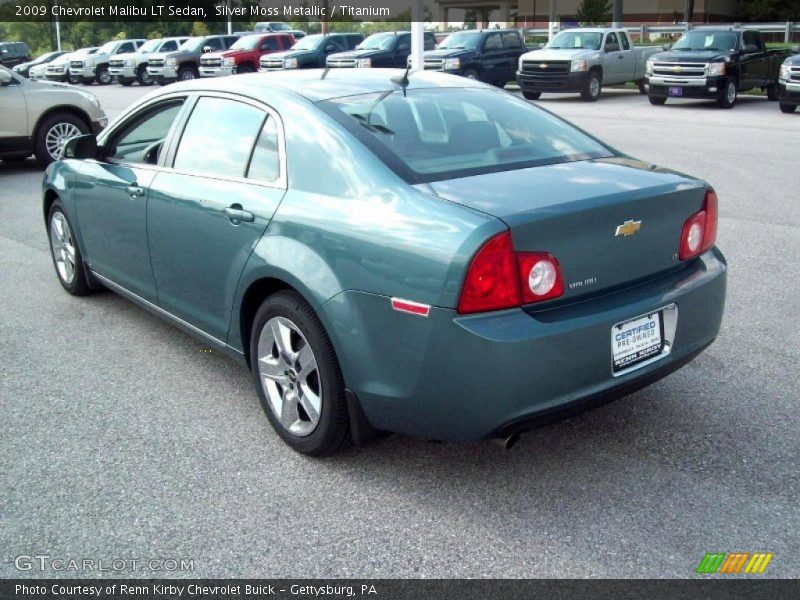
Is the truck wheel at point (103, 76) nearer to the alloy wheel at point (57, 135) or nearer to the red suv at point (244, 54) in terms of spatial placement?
the red suv at point (244, 54)

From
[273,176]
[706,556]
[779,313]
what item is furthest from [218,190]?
[779,313]

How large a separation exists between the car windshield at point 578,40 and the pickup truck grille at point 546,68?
132 cm

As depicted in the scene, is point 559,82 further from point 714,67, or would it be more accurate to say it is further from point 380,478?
point 380,478

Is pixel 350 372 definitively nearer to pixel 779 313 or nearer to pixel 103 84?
pixel 779 313

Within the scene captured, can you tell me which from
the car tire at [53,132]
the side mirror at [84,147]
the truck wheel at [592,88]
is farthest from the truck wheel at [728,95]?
the side mirror at [84,147]

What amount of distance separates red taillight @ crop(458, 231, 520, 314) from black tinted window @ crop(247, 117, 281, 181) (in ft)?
4.14

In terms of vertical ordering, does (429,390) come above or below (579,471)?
above

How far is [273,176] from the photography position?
3934 mm

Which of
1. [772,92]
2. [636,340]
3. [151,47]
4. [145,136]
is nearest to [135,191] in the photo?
[145,136]

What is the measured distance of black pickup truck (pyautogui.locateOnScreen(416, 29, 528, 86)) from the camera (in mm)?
24031

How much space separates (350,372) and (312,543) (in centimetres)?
66

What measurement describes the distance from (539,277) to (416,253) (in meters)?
0.46

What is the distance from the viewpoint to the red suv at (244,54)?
31.6 m

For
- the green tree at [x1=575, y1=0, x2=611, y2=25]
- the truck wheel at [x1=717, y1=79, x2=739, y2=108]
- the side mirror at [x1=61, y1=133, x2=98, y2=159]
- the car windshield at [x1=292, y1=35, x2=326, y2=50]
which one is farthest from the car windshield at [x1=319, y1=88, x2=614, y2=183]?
the green tree at [x1=575, y1=0, x2=611, y2=25]
